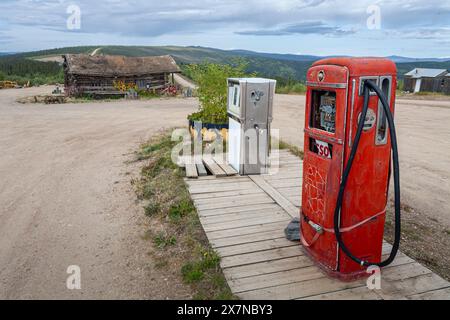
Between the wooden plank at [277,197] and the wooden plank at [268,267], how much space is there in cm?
125

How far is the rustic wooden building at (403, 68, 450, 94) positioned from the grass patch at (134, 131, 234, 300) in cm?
3591

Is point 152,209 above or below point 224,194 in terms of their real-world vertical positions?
below

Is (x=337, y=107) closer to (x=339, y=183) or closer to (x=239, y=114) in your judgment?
(x=339, y=183)

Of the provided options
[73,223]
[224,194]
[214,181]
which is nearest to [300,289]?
[224,194]

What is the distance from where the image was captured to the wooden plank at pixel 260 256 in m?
3.98

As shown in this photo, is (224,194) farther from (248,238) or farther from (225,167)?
(248,238)

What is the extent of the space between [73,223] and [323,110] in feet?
13.5

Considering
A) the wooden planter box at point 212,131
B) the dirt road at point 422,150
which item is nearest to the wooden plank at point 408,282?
the dirt road at point 422,150

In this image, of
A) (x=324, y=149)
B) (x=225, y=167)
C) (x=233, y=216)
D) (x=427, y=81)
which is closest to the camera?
(x=324, y=149)

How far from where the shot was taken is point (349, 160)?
3.20 metres

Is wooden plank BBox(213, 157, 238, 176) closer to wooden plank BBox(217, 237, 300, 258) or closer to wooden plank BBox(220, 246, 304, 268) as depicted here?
wooden plank BBox(217, 237, 300, 258)

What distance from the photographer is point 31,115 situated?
60.8 feet
